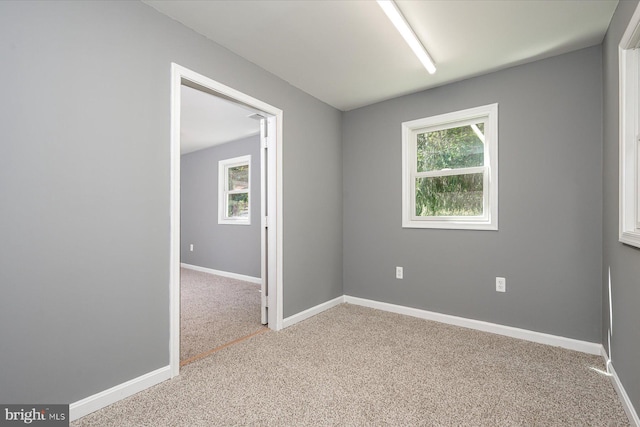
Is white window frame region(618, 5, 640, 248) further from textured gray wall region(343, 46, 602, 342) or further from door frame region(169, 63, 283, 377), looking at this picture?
door frame region(169, 63, 283, 377)

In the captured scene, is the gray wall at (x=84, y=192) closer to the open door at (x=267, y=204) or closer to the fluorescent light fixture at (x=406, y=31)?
the open door at (x=267, y=204)

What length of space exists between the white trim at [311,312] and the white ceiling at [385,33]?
8.15 ft

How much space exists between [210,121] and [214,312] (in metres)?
2.77

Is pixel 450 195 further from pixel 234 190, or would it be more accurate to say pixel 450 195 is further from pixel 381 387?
pixel 234 190

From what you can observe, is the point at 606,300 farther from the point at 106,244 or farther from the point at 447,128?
the point at 106,244

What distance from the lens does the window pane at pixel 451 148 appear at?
10.0ft

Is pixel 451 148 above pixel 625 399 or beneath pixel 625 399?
above

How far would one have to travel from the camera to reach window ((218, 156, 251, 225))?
18.1ft

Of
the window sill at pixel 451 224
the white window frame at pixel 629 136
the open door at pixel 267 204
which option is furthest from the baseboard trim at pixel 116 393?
the white window frame at pixel 629 136

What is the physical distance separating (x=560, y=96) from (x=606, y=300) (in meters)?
1.69

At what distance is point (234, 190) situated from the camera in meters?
5.73

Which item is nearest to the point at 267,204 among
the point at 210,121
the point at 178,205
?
the point at 178,205

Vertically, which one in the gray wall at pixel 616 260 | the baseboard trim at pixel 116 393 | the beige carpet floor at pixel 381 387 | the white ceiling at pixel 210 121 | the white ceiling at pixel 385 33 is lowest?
the beige carpet floor at pixel 381 387

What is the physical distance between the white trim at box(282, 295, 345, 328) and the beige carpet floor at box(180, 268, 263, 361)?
29 cm
